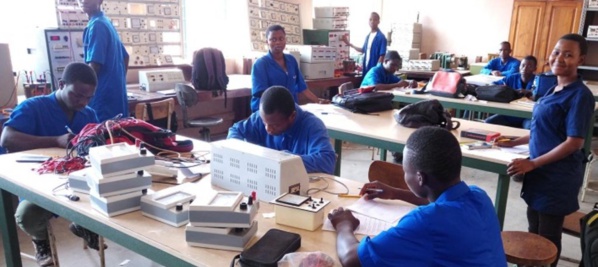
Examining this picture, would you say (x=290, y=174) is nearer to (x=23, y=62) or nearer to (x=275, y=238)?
(x=275, y=238)

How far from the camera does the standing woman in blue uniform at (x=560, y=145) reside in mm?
2002

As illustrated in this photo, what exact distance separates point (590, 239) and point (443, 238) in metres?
1.11

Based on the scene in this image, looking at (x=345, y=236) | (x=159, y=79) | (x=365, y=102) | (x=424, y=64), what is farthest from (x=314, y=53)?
(x=345, y=236)

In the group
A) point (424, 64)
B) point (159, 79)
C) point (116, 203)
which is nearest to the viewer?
point (116, 203)

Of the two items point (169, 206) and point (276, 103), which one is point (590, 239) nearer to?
point (276, 103)

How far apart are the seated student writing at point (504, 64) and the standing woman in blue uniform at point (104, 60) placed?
450 cm

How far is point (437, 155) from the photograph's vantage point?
110cm

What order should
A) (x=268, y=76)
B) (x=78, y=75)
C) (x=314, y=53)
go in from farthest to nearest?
(x=314, y=53) → (x=268, y=76) → (x=78, y=75)

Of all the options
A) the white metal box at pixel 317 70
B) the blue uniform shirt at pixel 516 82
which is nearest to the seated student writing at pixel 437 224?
the blue uniform shirt at pixel 516 82

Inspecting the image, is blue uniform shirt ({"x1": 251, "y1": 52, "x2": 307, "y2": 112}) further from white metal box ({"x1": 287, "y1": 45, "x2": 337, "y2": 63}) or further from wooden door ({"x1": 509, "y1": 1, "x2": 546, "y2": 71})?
wooden door ({"x1": 509, "y1": 1, "x2": 546, "y2": 71})

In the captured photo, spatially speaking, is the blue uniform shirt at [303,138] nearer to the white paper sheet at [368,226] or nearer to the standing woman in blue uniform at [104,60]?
the white paper sheet at [368,226]

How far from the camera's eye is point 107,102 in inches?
127

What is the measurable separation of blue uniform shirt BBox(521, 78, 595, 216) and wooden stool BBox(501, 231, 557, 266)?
0.79 ft

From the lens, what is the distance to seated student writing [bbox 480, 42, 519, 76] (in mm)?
5629
